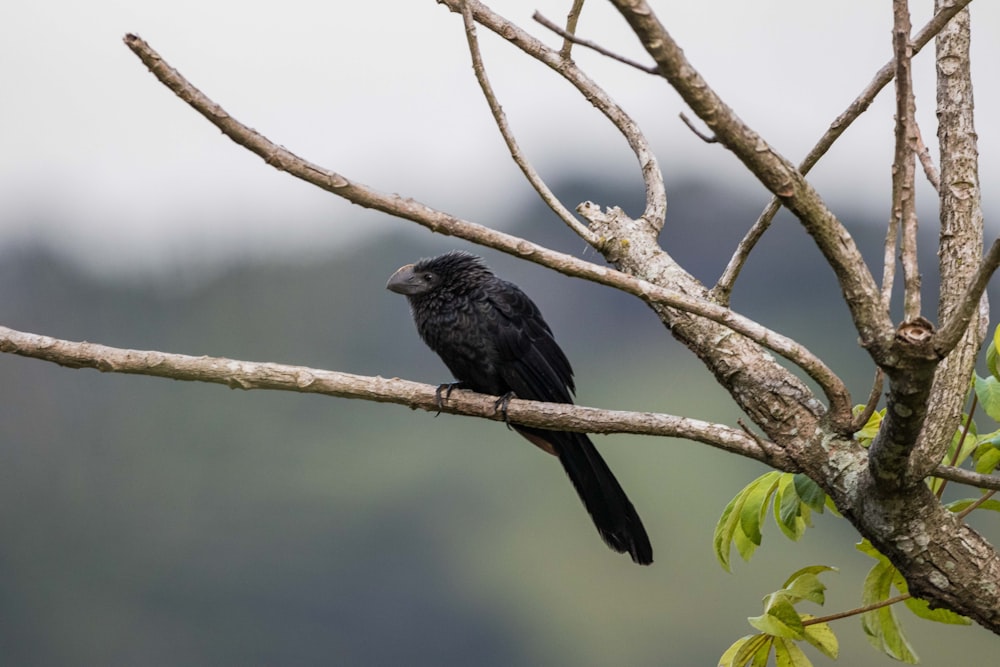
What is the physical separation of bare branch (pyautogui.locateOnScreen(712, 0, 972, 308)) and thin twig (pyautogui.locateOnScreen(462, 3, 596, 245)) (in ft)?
1.17

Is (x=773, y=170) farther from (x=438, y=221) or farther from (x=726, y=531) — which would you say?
(x=726, y=531)

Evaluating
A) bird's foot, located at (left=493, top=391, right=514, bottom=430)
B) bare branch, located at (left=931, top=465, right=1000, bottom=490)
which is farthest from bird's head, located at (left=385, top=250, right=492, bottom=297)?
bare branch, located at (left=931, top=465, right=1000, bottom=490)

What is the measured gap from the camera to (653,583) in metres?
5.94

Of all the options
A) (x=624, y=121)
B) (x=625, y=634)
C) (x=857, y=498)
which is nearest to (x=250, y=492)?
(x=625, y=634)

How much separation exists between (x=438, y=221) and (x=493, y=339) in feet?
5.69

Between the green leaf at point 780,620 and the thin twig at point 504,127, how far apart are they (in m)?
0.92

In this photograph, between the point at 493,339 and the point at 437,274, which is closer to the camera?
the point at 493,339

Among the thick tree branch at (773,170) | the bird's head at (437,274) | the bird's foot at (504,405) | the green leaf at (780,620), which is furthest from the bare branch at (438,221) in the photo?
the bird's head at (437,274)

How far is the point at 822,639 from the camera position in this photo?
1.93 meters

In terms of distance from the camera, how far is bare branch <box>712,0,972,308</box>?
1.74m

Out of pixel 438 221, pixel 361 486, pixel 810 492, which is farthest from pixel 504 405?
pixel 361 486

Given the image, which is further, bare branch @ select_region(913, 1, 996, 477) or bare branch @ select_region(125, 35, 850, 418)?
bare branch @ select_region(913, 1, 996, 477)

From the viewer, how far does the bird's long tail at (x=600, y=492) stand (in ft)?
8.72

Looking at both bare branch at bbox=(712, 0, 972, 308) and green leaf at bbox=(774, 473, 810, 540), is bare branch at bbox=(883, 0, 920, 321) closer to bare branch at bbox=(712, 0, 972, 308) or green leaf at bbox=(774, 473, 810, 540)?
bare branch at bbox=(712, 0, 972, 308)
